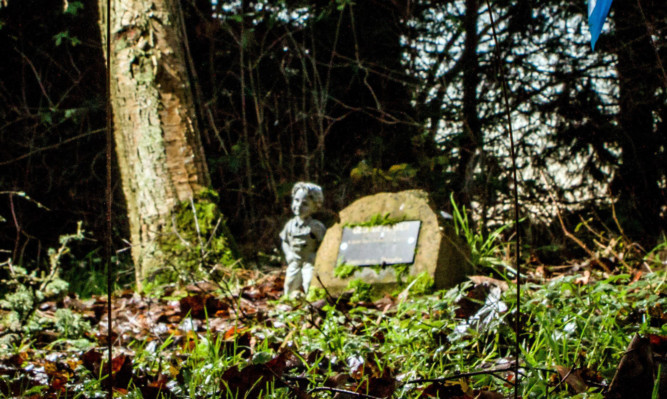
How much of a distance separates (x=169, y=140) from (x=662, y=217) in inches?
195

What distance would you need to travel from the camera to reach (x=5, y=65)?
5.79 meters

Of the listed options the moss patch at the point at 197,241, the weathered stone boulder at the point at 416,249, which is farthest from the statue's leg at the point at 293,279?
the moss patch at the point at 197,241

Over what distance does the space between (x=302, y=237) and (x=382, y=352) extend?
1775 mm

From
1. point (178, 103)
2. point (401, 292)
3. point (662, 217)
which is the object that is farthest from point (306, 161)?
point (662, 217)

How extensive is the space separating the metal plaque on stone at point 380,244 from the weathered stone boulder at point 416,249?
0.04 meters

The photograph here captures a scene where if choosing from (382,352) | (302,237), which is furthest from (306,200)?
(382,352)

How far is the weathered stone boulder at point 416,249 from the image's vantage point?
316 cm

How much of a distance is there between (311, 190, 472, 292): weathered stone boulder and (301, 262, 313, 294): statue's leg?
0.07 m

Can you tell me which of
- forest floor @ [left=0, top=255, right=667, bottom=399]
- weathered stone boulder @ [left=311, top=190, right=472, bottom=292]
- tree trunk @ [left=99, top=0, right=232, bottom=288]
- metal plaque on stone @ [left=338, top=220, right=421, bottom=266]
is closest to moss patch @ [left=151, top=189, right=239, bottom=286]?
tree trunk @ [left=99, top=0, right=232, bottom=288]

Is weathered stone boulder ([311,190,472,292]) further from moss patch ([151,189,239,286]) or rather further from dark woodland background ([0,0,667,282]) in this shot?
dark woodland background ([0,0,667,282])

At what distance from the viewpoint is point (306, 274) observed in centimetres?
357

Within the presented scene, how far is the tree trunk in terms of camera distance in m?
4.02

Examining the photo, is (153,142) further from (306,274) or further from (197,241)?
(306,274)

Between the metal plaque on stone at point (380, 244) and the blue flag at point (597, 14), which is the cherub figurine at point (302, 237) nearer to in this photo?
the metal plaque on stone at point (380, 244)
